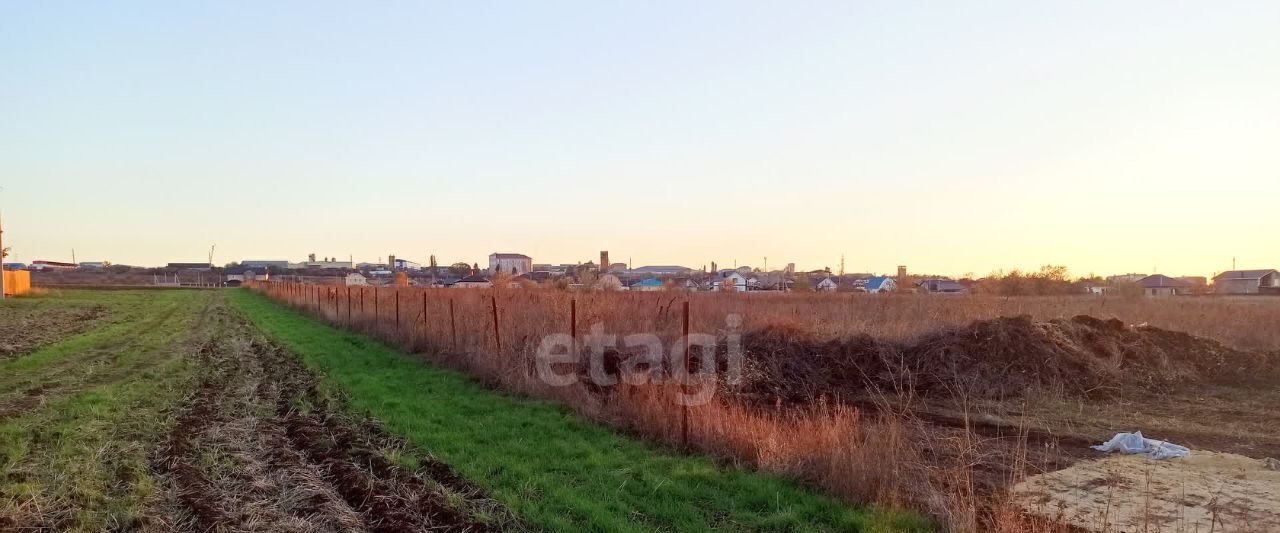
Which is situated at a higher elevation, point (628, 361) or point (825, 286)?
point (825, 286)

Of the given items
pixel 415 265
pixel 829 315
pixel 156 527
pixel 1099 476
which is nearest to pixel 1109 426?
pixel 1099 476

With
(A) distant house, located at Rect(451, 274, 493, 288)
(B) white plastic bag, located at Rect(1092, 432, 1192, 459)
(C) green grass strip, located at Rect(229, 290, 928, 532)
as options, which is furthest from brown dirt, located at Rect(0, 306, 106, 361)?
(B) white plastic bag, located at Rect(1092, 432, 1192, 459)

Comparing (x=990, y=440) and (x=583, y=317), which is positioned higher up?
(x=583, y=317)

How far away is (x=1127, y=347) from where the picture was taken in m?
13.5

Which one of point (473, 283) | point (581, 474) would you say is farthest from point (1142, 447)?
point (473, 283)

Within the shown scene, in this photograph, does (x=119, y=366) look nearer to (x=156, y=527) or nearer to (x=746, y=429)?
(x=156, y=527)

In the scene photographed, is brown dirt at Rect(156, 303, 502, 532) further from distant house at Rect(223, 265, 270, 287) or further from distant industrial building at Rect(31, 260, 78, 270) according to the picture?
distant industrial building at Rect(31, 260, 78, 270)

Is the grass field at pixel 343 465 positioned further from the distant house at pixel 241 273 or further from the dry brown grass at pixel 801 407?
the distant house at pixel 241 273

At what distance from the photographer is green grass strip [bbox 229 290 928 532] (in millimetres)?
4977

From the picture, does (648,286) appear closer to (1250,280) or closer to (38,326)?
(38,326)

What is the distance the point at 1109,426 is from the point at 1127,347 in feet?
18.4

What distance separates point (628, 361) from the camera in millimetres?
10234

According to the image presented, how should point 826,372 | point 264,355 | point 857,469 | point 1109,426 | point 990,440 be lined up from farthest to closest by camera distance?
point 264,355 → point 826,372 → point 1109,426 → point 990,440 → point 857,469

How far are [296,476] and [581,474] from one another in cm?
247
